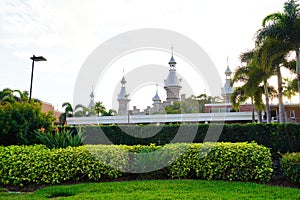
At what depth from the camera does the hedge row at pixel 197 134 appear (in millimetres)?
9164

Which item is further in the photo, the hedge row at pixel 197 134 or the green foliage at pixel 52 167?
the hedge row at pixel 197 134

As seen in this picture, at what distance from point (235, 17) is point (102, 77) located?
5.72m

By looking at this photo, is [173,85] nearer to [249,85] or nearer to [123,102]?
[123,102]

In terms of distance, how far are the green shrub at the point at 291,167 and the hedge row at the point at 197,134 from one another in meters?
2.82

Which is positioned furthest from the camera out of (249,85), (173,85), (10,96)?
(173,85)

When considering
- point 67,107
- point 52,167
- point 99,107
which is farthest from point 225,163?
point 99,107

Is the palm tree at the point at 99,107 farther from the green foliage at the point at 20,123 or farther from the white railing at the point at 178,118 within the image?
the green foliage at the point at 20,123

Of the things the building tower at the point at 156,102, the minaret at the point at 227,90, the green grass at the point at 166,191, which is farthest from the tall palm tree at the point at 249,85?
the building tower at the point at 156,102

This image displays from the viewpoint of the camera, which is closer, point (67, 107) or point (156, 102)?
point (67, 107)

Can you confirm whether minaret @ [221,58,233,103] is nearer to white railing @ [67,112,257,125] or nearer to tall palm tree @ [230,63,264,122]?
white railing @ [67,112,257,125]

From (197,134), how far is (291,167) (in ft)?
14.4

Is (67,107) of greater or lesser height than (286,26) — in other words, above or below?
below

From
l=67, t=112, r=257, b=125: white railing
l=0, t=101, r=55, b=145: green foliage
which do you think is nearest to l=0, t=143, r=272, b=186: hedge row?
l=0, t=101, r=55, b=145: green foliage

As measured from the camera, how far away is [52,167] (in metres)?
6.59
